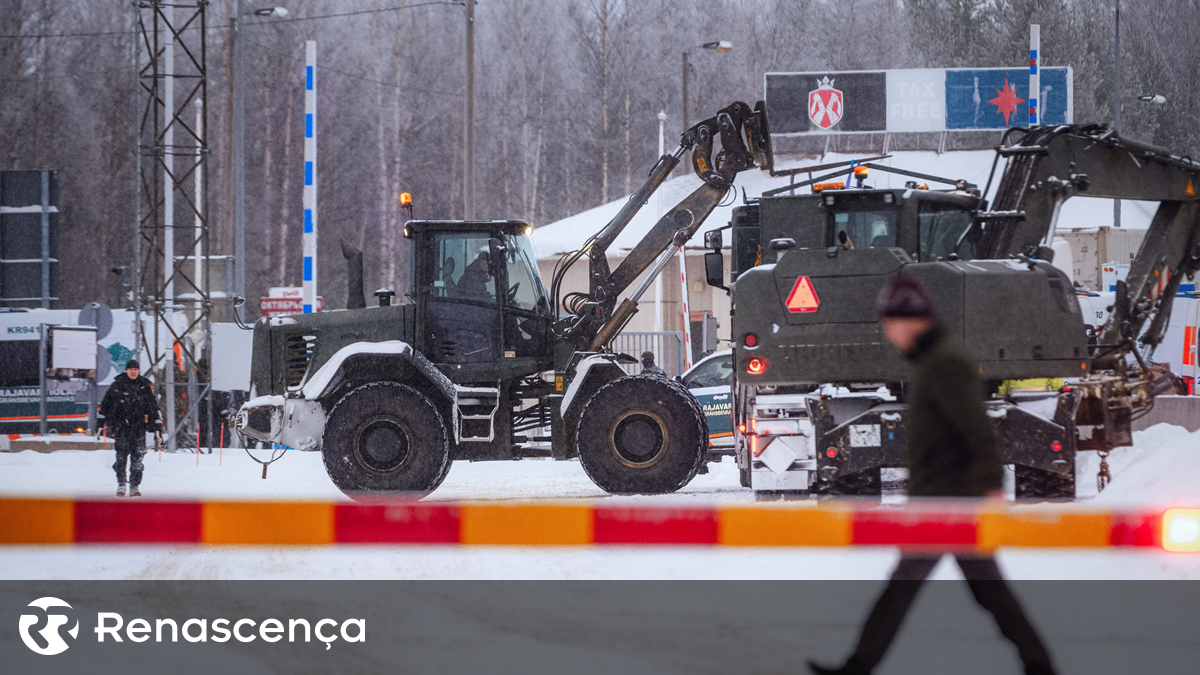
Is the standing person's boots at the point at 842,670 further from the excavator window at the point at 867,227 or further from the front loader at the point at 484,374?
the front loader at the point at 484,374

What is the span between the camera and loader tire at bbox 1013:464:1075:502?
946 cm

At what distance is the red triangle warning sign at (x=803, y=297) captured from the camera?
957cm

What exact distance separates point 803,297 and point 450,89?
49425 mm

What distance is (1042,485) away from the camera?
9555mm

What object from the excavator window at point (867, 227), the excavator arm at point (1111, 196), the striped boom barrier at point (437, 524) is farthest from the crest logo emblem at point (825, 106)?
the striped boom barrier at point (437, 524)

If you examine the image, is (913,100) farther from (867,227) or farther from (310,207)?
(867,227)

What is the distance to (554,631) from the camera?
641 cm

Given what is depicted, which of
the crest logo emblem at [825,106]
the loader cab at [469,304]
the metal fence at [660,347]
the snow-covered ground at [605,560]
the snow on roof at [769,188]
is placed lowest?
the snow-covered ground at [605,560]

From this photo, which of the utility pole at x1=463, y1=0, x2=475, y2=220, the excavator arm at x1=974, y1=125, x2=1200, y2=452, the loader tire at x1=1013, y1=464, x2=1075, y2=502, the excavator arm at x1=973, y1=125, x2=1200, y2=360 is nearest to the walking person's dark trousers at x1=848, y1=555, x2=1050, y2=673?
the loader tire at x1=1013, y1=464, x2=1075, y2=502

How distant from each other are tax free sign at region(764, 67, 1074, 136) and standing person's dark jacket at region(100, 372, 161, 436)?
79.4 ft

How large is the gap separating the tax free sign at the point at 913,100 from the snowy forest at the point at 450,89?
14876 mm

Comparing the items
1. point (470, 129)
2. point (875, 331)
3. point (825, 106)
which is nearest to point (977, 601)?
point (875, 331)

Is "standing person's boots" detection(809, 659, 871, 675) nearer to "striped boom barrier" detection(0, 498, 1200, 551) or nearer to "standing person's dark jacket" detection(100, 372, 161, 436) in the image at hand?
"striped boom barrier" detection(0, 498, 1200, 551)

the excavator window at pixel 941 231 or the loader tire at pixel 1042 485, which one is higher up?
the excavator window at pixel 941 231
